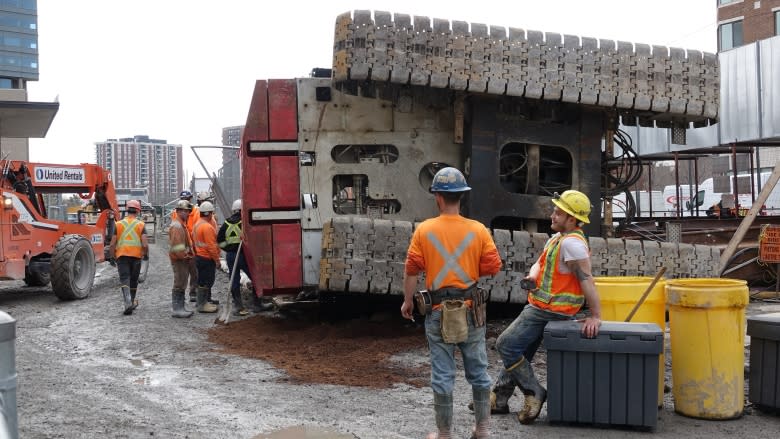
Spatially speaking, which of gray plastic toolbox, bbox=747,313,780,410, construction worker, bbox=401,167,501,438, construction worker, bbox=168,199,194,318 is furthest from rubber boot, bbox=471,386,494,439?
construction worker, bbox=168,199,194,318

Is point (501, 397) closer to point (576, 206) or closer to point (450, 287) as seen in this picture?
point (450, 287)

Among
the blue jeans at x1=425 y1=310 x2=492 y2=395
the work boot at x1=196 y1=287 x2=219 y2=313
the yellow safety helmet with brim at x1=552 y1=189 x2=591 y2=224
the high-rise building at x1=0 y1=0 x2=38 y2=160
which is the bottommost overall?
the work boot at x1=196 y1=287 x2=219 y2=313

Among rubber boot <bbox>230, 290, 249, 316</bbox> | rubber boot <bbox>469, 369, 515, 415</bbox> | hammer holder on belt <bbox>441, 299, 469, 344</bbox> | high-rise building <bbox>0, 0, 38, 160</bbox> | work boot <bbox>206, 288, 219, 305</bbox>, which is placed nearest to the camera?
hammer holder on belt <bbox>441, 299, 469, 344</bbox>

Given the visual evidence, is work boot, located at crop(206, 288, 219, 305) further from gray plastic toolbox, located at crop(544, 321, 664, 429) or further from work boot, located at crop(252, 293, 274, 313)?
gray plastic toolbox, located at crop(544, 321, 664, 429)

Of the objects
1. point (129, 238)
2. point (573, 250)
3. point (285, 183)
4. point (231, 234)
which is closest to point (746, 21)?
point (231, 234)

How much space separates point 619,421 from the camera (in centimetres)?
543

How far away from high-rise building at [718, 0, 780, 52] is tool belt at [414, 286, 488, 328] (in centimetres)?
3608

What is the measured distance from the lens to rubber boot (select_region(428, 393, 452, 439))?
500 cm

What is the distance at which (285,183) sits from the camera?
350 inches

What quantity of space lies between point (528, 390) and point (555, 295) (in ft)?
2.37

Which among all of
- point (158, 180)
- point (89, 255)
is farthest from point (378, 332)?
point (158, 180)

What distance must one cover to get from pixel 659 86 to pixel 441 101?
7.87 ft

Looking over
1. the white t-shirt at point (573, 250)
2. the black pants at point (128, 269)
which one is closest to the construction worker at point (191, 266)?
the black pants at point (128, 269)

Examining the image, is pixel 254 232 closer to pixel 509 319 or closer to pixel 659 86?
pixel 509 319
